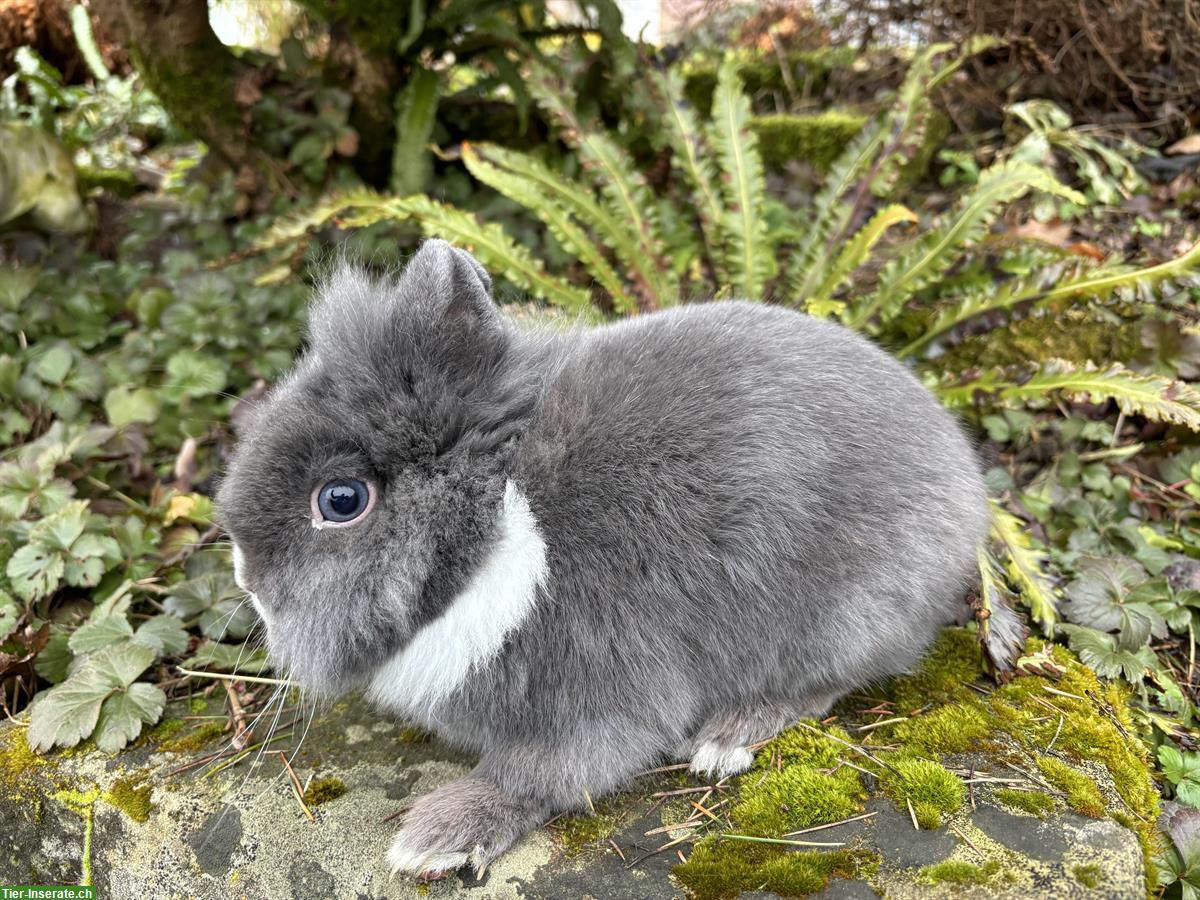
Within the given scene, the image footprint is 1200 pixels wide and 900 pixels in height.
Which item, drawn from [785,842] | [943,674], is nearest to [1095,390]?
[943,674]

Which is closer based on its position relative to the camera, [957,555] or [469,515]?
[469,515]

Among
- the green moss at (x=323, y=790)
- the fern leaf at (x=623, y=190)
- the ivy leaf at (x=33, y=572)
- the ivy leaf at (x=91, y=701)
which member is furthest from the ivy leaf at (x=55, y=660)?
the fern leaf at (x=623, y=190)

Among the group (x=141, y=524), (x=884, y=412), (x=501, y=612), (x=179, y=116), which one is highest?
(x=179, y=116)

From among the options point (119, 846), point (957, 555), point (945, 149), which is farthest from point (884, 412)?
point (945, 149)

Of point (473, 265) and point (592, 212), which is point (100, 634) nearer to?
point (473, 265)

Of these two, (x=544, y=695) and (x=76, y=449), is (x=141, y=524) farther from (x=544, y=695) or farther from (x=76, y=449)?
(x=544, y=695)

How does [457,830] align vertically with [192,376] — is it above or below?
below
